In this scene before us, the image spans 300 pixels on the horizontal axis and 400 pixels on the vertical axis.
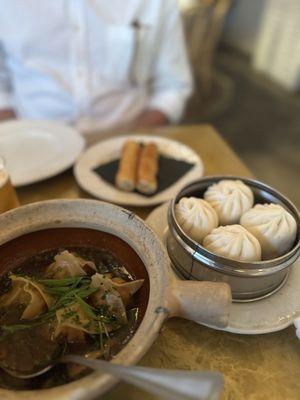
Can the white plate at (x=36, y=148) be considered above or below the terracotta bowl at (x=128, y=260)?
below

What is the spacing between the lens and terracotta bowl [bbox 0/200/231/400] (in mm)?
397

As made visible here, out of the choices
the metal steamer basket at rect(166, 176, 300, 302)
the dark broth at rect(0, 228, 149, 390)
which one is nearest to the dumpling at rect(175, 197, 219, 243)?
the metal steamer basket at rect(166, 176, 300, 302)

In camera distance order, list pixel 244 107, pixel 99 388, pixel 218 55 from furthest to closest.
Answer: pixel 218 55 → pixel 244 107 → pixel 99 388

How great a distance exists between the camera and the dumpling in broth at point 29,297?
52cm

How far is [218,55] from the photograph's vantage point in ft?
14.9

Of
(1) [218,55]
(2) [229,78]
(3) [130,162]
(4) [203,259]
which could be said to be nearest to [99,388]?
(4) [203,259]

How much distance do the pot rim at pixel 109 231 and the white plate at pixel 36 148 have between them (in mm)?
344

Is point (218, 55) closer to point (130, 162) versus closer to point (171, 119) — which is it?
point (171, 119)

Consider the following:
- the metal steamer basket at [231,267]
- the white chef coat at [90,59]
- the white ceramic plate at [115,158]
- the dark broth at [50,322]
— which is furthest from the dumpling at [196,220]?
the white chef coat at [90,59]

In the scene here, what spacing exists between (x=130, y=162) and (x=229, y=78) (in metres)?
3.35

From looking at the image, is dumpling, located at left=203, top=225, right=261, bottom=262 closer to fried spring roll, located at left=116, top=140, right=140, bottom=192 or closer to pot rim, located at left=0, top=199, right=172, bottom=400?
pot rim, located at left=0, top=199, right=172, bottom=400

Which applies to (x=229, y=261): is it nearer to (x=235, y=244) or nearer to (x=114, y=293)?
(x=235, y=244)

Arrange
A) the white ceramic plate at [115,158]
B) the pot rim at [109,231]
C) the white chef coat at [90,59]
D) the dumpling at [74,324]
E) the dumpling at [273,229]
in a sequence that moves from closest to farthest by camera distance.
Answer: the pot rim at [109,231], the dumpling at [74,324], the dumpling at [273,229], the white ceramic plate at [115,158], the white chef coat at [90,59]

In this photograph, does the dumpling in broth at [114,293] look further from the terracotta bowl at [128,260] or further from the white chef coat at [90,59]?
the white chef coat at [90,59]
